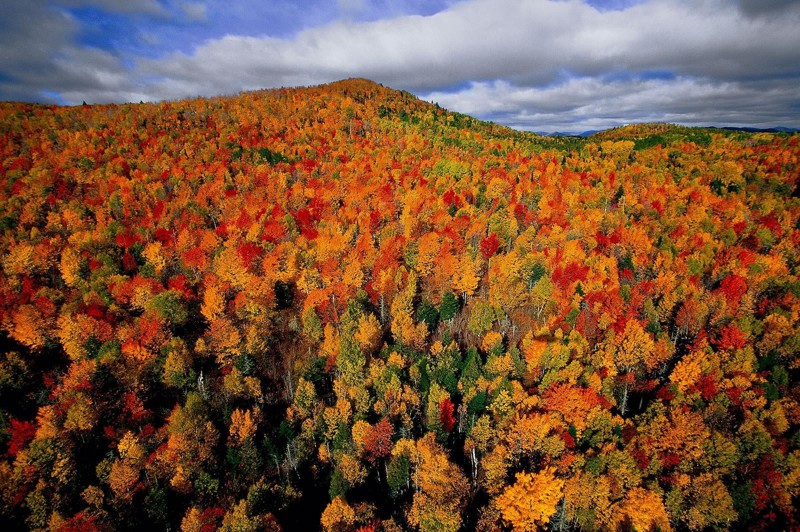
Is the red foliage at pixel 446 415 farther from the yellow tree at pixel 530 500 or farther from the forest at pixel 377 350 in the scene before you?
the yellow tree at pixel 530 500

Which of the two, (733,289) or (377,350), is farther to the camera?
(733,289)

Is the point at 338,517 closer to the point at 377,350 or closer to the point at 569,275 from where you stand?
the point at 377,350

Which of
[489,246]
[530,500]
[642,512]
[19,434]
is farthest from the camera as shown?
[489,246]

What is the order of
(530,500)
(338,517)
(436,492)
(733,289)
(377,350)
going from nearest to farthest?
(338,517)
(530,500)
(436,492)
(377,350)
(733,289)

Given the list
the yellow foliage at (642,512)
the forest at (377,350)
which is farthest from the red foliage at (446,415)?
the yellow foliage at (642,512)

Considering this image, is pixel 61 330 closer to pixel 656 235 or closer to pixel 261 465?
pixel 261 465

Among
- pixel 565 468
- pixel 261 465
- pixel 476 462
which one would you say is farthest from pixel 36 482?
pixel 565 468

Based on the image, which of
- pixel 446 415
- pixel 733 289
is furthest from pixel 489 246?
pixel 733 289

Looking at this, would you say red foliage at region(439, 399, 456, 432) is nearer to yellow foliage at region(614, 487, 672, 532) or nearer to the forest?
the forest

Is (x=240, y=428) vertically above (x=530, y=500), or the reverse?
(x=240, y=428)
